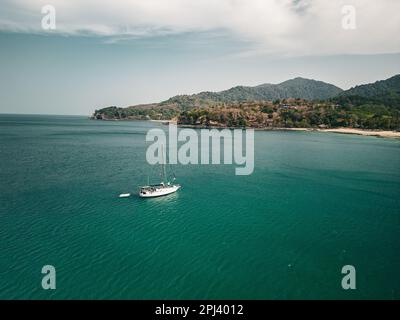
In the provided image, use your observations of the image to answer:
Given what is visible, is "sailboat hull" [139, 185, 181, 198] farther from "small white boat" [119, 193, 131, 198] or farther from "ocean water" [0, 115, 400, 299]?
"small white boat" [119, 193, 131, 198]

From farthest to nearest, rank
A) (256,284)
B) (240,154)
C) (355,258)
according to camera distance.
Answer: (240,154) < (355,258) < (256,284)

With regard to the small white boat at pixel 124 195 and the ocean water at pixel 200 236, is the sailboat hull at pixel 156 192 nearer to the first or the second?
the ocean water at pixel 200 236

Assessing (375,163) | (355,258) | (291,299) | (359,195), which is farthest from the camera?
(375,163)

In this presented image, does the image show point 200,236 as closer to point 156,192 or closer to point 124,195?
point 156,192

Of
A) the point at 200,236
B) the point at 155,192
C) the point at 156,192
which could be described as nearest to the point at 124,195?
the point at 155,192

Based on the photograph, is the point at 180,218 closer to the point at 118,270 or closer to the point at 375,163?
the point at 118,270

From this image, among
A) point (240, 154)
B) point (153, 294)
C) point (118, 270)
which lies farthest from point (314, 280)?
point (240, 154)

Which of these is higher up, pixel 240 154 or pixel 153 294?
pixel 240 154

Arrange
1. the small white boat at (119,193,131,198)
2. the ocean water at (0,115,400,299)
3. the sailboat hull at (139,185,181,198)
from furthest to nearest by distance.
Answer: the small white boat at (119,193,131,198) → the sailboat hull at (139,185,181,198) → the ocean water at (0,115,400,299)

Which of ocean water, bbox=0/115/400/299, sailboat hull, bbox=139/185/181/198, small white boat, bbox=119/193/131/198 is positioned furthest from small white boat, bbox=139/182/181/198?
small white boat, bbox=119/193/131/198
